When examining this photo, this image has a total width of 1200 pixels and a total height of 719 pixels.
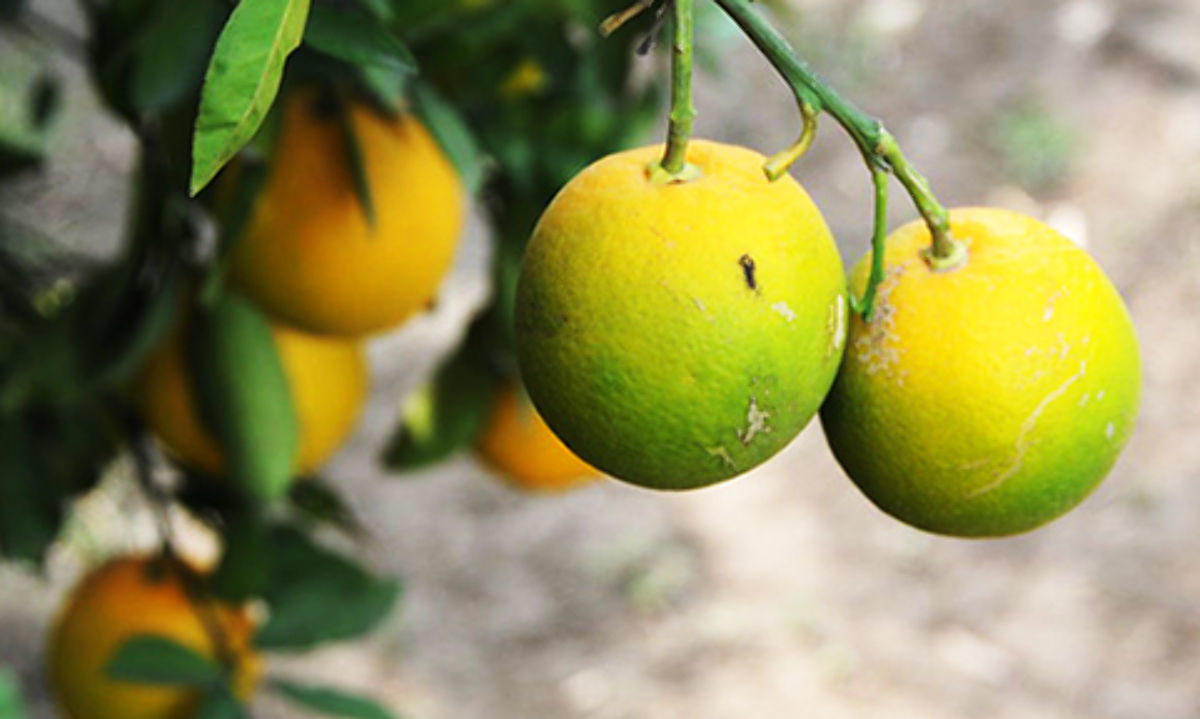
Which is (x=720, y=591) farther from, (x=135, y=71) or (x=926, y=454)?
(x=926, y=454)

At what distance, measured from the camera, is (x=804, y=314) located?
0.51 meters

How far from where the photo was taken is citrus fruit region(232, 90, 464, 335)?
905 millimetres

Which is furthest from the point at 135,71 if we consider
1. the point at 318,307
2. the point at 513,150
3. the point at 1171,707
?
the point at 1171,707

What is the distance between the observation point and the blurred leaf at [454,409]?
1287 millimetres

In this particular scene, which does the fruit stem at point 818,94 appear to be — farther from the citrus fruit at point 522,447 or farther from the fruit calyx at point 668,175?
the citrus fruit at point 522,447

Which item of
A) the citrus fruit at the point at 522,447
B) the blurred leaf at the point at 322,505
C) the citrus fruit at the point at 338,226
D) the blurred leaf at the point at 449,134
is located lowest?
the blurred leaf at the point at 322,505

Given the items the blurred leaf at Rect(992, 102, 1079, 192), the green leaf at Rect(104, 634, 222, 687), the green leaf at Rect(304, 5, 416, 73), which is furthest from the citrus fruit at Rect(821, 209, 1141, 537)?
the blurred leaf at Rect(992, 102, 1079, 192)

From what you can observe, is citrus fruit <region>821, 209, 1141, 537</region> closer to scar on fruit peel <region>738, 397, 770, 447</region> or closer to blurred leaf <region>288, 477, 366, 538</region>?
scar on fruit peel <region>738, 397, 770, 447</region>

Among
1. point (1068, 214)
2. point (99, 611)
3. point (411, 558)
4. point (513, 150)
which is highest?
point (1068, 214)

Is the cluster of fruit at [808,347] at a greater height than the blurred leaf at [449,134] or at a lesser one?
greater

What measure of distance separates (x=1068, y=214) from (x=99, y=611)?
97.9 inches

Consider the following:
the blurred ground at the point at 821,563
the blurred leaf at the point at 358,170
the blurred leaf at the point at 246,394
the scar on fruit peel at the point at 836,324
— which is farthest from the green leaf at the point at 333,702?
the blurred ground at the point at 821,563

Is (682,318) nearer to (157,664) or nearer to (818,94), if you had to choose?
(818,94)

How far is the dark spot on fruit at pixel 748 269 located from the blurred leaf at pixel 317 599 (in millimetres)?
791
